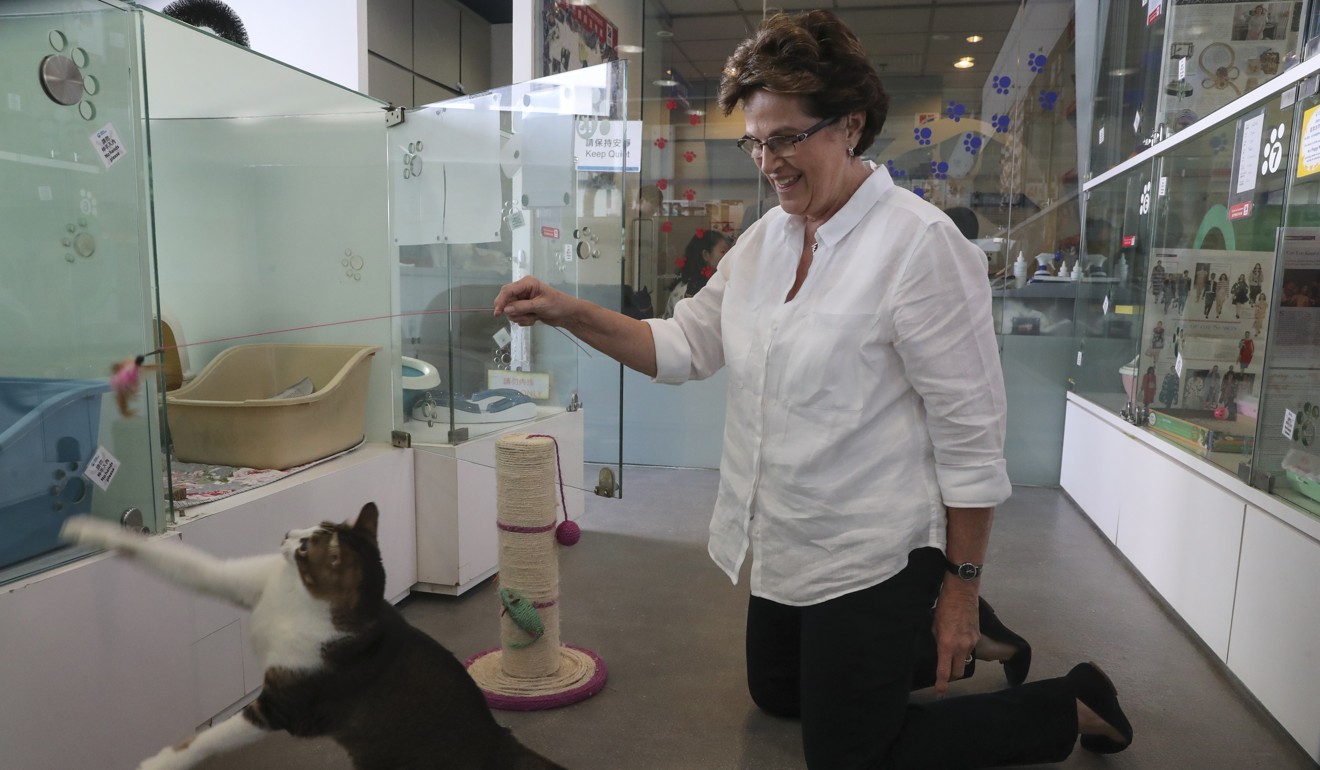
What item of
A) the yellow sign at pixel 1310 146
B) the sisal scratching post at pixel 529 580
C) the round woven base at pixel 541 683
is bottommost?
the round woven base at pixel 541 683

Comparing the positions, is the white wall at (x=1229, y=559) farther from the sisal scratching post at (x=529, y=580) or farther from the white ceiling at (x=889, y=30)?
the white ceiling at (x=889, y=30)

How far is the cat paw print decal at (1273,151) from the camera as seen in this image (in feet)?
6.91

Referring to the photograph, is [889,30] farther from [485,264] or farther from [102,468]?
[102,468]

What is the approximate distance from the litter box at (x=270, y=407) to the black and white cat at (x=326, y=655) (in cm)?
102

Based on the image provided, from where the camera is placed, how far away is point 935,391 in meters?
1.34

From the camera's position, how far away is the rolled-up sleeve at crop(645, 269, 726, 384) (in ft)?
5.42

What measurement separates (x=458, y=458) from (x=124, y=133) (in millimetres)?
1212

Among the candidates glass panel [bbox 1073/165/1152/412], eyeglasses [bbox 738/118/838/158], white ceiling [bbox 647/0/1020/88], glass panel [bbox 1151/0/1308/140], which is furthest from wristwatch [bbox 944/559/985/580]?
white ceiling [bbox 647/0/1020/88]

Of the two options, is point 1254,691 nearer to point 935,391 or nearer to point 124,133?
point 935,391

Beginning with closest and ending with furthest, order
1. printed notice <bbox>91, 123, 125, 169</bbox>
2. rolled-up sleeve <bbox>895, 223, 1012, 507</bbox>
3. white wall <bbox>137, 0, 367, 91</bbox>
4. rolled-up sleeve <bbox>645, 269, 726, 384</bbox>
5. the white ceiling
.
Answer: rolled-up sleeve <bbox>895, 223, 1012, 507</bbox> < printed notice <bbox>91, 123, 125, 169</bbox> < rolled-up sleeve <bbox>645, 269, 726, 384</bbox> < white wall <bbox>137, 0, 367, 91</bbox> < the white ceiling

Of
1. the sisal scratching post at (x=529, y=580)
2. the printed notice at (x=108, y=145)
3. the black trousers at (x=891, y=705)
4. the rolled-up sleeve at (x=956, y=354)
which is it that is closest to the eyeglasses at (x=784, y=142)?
the rolled-up sleeve at (x=956, y=354)

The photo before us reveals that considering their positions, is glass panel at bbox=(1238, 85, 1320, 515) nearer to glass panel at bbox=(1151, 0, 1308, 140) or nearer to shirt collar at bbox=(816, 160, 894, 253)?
glass panel at bbox=(1151, 0, 1308, 140)

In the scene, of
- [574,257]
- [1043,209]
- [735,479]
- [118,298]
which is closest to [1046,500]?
[1043,209]

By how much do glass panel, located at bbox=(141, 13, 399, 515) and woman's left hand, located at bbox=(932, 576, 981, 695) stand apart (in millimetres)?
1623
